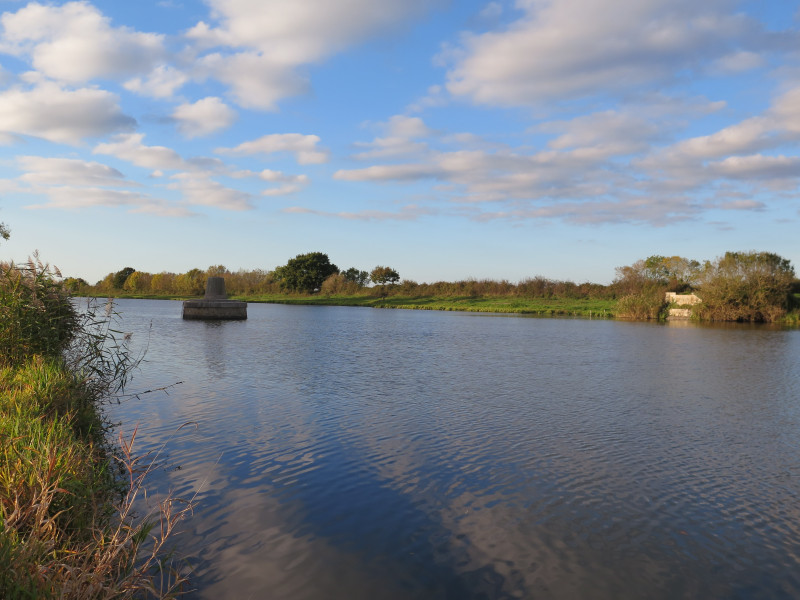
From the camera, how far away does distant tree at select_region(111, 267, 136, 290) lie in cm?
13012

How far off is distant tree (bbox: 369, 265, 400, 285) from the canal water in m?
86.9

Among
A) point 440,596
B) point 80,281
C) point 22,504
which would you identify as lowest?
point 440,596

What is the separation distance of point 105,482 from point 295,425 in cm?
474

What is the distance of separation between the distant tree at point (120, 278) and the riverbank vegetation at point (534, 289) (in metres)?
0.24

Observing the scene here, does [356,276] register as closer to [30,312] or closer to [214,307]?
[214,307]

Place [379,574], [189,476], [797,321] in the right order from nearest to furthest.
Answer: [379,574] < [189,476] < [797,321]

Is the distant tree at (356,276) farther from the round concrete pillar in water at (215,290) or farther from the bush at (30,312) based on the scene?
the bush at (30,312)

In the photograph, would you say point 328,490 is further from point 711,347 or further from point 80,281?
point 711,347

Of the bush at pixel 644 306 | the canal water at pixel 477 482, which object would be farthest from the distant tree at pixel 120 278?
the canal water at pixel 477 482

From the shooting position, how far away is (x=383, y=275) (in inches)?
4161

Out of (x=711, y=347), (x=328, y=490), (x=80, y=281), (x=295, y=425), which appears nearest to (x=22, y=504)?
(x=328, y=490)

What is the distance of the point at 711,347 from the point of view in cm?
2975

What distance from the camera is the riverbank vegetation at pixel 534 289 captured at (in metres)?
56.0

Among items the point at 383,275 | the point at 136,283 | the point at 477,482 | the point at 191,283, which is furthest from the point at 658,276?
the point at 136,283
